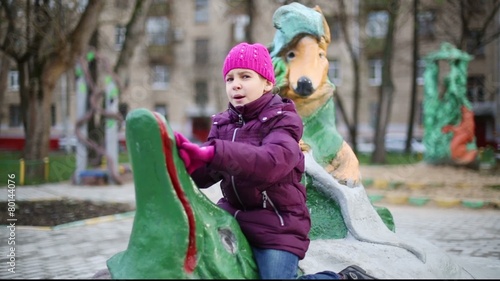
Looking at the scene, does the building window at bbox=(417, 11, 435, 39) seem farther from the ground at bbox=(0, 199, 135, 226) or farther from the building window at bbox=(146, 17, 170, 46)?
the ground at bbox=(0, 199, 135, 226)

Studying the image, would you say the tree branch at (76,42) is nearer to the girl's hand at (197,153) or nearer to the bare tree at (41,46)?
the bare tree at (41,46)

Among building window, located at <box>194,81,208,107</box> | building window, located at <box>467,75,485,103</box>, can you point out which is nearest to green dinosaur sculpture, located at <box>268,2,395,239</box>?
building window, located at <box>467,75,485,103</box>

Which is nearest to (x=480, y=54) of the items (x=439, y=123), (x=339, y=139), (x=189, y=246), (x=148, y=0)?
(x=439, y=123)

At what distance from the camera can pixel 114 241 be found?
658 centimetres

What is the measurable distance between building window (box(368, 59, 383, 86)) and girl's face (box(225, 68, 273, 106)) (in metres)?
32.1

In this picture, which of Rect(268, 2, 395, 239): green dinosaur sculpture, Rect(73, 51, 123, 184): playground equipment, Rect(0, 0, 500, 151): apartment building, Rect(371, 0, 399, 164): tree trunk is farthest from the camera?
Rect(0, 0, 500, 151): apartment building

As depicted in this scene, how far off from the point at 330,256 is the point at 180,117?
35.2 meters

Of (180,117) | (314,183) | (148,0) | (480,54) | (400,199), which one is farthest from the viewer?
(180,117)

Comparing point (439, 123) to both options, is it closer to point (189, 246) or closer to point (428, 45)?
point (189, 246)

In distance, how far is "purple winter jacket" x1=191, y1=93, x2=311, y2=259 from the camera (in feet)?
8.06

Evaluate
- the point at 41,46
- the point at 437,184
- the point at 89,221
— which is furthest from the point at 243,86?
the point at 41,46

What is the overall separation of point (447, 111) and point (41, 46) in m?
10.7

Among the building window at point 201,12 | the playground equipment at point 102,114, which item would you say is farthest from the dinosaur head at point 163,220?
the building window at point 201,12

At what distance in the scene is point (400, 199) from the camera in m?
10.4
